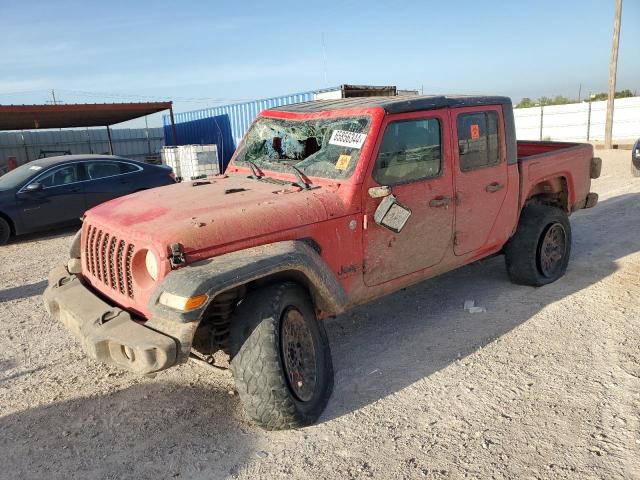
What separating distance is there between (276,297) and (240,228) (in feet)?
1.50

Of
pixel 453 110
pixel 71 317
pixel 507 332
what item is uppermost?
pixel 453 110

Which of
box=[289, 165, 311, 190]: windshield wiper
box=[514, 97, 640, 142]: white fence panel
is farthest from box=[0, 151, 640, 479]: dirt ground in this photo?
box=[514, 97, 640, 142]: white fence panel

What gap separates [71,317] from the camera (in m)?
3.17

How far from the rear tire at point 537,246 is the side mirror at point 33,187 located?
25.0 feet

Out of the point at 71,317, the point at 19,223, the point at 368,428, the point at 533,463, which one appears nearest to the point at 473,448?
the point at 533,463

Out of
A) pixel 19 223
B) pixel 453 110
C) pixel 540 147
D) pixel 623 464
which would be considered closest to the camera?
pixel 623 464

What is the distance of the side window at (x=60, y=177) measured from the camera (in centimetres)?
880

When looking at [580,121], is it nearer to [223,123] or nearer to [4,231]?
[223,123]

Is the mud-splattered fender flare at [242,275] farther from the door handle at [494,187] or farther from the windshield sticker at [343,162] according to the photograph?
the door handle at [494,187]

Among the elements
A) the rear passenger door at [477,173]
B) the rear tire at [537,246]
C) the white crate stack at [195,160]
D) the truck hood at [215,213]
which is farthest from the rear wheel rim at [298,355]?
the white crate stack at [195,160]

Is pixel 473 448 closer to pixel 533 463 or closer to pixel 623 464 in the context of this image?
pixel 533 463

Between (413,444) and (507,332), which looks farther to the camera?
(507,332)

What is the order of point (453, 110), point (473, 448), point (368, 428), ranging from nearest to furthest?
point (473, 448) → point (368, 428) → point (453, 110)

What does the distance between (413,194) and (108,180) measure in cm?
733
